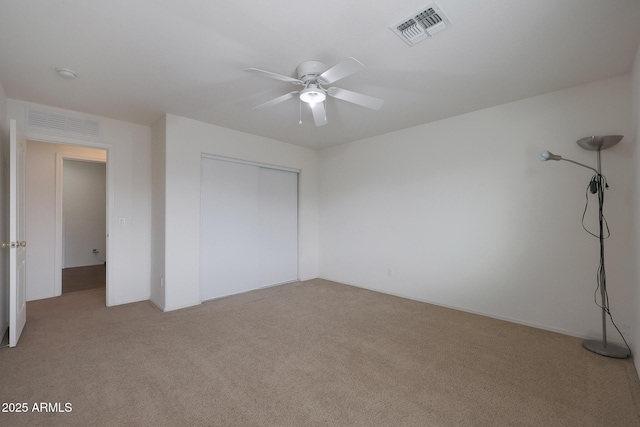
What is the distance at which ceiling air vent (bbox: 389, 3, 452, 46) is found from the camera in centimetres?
176

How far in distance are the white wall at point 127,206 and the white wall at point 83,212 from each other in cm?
322

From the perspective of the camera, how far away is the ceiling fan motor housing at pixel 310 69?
2244 millimetres

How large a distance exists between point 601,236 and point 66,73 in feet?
16.2

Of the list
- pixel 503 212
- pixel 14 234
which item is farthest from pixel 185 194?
pixel 503 212

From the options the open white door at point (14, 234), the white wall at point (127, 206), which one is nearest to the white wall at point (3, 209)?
the open white door at point (14, 234)

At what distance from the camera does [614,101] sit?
2574 mm

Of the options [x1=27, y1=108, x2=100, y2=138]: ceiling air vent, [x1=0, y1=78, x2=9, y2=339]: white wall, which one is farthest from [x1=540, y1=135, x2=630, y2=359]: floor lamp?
[x1=0, y1=78, x2=9, y2=339]: white wall

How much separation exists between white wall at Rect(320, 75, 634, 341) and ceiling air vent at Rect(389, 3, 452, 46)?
1821 mm

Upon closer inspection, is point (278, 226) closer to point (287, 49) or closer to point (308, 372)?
point (308, 372)

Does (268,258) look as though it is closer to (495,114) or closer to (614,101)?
(495,114)

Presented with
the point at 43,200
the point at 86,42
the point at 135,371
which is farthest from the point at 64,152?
the point at 135,371

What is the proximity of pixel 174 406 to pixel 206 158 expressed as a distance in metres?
3.01

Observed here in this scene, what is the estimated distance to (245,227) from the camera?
4344 mm

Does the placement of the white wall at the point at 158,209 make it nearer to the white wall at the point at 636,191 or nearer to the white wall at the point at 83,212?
the white wall at the point at 83,212
